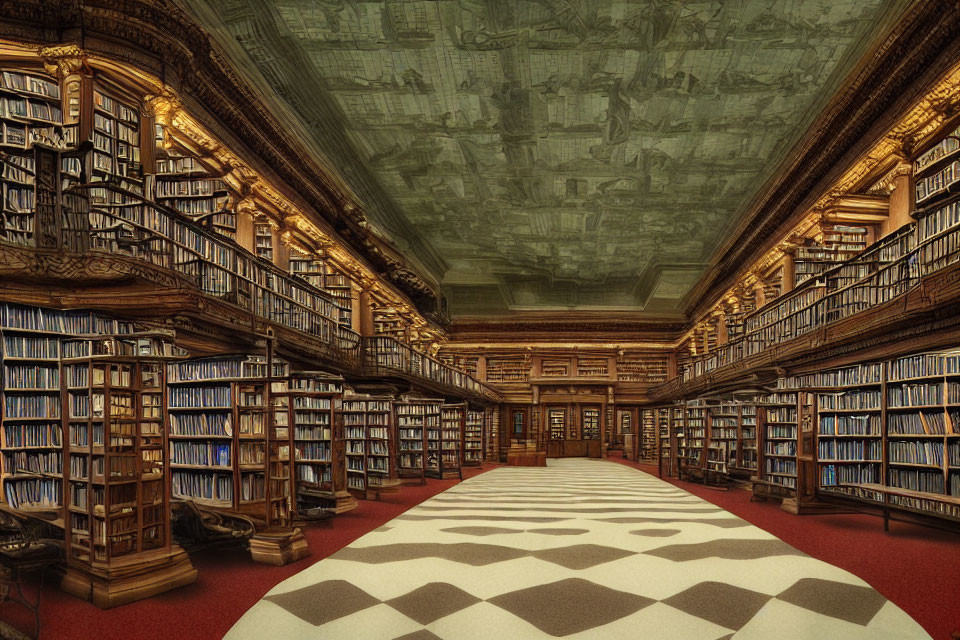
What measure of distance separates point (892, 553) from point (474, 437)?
13.5 metres

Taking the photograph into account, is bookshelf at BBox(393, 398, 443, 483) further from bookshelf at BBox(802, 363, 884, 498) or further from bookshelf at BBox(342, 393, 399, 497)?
bookshelf at BBox(802, 363, 884, 498)

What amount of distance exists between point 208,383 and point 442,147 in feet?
20.0

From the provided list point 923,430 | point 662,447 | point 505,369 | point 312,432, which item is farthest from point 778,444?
point 505,369

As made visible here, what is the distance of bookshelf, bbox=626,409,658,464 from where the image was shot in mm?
20641

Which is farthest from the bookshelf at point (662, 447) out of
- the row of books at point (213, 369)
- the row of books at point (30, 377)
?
the row of books at point (30, 377)

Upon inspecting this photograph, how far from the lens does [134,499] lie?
425 cm

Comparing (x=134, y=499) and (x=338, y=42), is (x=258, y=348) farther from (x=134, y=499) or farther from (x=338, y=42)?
(x=338, y=42)

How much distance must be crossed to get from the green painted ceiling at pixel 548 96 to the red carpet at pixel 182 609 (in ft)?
19.4

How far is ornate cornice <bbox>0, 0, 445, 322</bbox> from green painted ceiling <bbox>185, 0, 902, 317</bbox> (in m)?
0.59

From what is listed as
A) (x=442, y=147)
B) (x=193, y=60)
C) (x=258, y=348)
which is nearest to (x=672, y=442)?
(x=442, y=147)

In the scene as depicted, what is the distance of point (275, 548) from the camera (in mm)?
4863

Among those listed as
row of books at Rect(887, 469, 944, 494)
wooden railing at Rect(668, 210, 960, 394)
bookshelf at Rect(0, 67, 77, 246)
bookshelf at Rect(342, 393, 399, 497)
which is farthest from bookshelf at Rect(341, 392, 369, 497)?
row of books at Rect(887, 469, 944, 494)

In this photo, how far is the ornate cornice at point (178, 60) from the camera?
232 inches

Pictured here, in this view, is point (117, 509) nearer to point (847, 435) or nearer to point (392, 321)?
point (847, 435)
